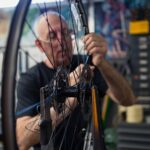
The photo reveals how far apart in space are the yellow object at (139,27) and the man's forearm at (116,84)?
3.35 ft

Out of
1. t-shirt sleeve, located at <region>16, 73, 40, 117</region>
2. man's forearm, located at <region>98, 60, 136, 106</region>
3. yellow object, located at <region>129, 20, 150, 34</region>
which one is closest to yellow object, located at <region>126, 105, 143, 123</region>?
yellow object, located at <region>129, 20, 150, 34</region>

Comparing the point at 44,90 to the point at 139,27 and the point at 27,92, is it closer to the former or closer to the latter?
the point at 27,92

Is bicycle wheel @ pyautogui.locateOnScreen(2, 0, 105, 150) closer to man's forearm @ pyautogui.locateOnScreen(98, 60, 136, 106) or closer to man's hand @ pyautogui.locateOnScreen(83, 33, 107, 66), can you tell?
man's hand @ pyautogui.locateOnScreen(83, 33, 107, 66)

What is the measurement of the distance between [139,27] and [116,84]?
112cm

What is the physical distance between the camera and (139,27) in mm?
2271

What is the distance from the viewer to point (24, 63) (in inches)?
95.0

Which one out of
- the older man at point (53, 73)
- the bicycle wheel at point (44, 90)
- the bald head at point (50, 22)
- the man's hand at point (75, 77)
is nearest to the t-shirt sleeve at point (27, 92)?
the older man at point (53, 73)

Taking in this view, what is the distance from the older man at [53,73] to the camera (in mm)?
785

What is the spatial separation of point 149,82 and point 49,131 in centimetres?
180

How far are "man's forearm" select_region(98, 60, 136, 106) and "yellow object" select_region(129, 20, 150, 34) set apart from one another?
1020 mm

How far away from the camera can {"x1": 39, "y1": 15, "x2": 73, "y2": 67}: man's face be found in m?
0.83

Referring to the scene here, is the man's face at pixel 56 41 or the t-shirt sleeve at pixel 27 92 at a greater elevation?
the man's face at pixel 56 41

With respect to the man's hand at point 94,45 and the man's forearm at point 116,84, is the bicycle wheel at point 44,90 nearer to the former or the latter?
the man's hand at point 94,45

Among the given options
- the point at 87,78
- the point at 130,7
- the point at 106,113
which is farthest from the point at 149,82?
the point at 87,78
